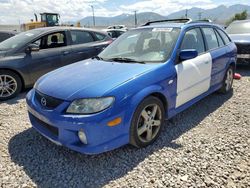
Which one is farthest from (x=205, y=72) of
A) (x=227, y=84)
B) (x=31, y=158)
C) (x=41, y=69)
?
(x=41, y=69)

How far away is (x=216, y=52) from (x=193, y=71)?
106cm

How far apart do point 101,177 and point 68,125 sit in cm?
68

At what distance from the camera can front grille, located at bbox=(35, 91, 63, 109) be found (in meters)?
2.91

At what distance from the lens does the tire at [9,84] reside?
5.38 meters

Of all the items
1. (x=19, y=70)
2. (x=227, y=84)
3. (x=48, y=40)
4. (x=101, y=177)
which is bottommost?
(x=101, y=177)

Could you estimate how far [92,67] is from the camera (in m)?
3.61

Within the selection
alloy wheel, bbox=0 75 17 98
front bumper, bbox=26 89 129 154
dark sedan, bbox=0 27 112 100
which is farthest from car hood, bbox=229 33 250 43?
alloy wheel, bbox=0 75 17 98

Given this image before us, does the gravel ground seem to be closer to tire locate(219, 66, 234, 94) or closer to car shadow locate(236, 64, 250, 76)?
tire locate(219, 66, 234, 94)

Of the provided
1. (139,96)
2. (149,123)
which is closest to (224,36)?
→ (149,123)

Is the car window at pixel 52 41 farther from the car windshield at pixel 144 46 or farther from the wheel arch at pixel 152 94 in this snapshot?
the wheel arch at pixel 152 94

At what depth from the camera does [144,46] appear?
4000mm

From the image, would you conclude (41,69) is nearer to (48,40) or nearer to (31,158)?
(48,40)

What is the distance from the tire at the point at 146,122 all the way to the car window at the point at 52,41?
3.74 metres

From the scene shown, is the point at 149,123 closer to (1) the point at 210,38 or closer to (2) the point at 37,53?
(1) the point at 210,38
